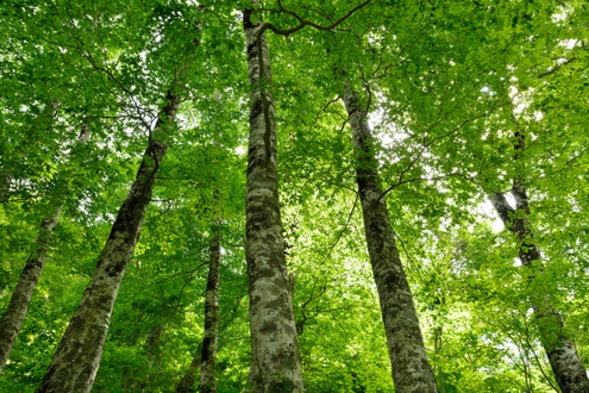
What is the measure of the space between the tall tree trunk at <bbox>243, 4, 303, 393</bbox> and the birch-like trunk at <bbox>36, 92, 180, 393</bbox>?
196cm

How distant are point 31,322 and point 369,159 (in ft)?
37.1

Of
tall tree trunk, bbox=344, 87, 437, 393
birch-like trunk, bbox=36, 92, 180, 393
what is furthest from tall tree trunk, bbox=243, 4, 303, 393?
tall tree trunk, bbox=344, 87, 437, 393

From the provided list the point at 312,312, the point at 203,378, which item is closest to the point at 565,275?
the point at 312,312

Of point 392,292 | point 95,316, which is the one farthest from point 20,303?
point 392,292

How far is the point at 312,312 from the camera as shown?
1034 cm

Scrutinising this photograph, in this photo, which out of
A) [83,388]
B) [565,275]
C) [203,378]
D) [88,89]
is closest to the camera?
[83,388]

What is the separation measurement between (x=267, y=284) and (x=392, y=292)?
3138 millimetres

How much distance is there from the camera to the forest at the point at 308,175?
449cm

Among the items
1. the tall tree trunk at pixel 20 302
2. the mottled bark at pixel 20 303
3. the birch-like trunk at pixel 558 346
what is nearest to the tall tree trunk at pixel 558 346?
the birch-like trunk at pixel 558 346

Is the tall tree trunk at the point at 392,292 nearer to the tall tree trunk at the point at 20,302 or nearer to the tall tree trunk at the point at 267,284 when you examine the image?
the tall tree trunk at the point at 267,284

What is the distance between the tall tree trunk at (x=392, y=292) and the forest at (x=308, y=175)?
3 cm

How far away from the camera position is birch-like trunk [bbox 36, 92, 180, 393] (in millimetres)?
3854

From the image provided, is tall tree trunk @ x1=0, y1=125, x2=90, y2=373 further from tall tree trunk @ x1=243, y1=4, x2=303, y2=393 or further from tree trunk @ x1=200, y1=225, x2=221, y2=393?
tall tree trunk @ x1=243, y1=4, x2=303, y2=393

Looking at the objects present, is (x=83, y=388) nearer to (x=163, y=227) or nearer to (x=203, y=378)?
(x=203, y=378)
